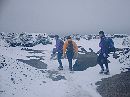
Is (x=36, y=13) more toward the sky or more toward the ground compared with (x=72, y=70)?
more toward the sky

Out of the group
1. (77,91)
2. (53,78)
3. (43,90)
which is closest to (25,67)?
(53,78)

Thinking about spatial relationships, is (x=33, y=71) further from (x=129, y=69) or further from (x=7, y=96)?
(x=129, y=69)

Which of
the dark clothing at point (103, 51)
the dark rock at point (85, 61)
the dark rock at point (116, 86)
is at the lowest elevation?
the dark rock at point (116, 86)

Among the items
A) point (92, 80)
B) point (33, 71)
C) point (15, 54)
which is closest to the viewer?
point (92, 80)

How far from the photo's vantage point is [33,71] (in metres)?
7.96

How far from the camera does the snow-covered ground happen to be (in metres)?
6.47

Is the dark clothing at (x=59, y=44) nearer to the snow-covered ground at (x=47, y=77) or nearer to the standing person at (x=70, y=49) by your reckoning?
the standing person at (x=70, y=49)

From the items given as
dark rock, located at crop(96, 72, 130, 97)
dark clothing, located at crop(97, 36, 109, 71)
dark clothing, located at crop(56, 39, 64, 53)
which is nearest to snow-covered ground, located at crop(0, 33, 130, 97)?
dark rock, located at crop(96, 72, 130, 97)

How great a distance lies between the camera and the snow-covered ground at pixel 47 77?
6466 mm

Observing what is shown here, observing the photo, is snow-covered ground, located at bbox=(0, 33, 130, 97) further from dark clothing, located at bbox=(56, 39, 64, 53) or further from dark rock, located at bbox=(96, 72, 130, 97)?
dark clothing, located at bbox=(56, 39, 64, 53)

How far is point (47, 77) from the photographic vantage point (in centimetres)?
763

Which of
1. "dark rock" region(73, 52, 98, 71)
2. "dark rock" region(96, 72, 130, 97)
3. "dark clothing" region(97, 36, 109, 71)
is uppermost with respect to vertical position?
"dark clothing" region(97, 36, 109, 71)

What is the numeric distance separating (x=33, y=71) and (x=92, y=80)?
179 cm

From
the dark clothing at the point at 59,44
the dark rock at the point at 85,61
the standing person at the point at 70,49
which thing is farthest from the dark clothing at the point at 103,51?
the dark clothing at the point at 59,44
